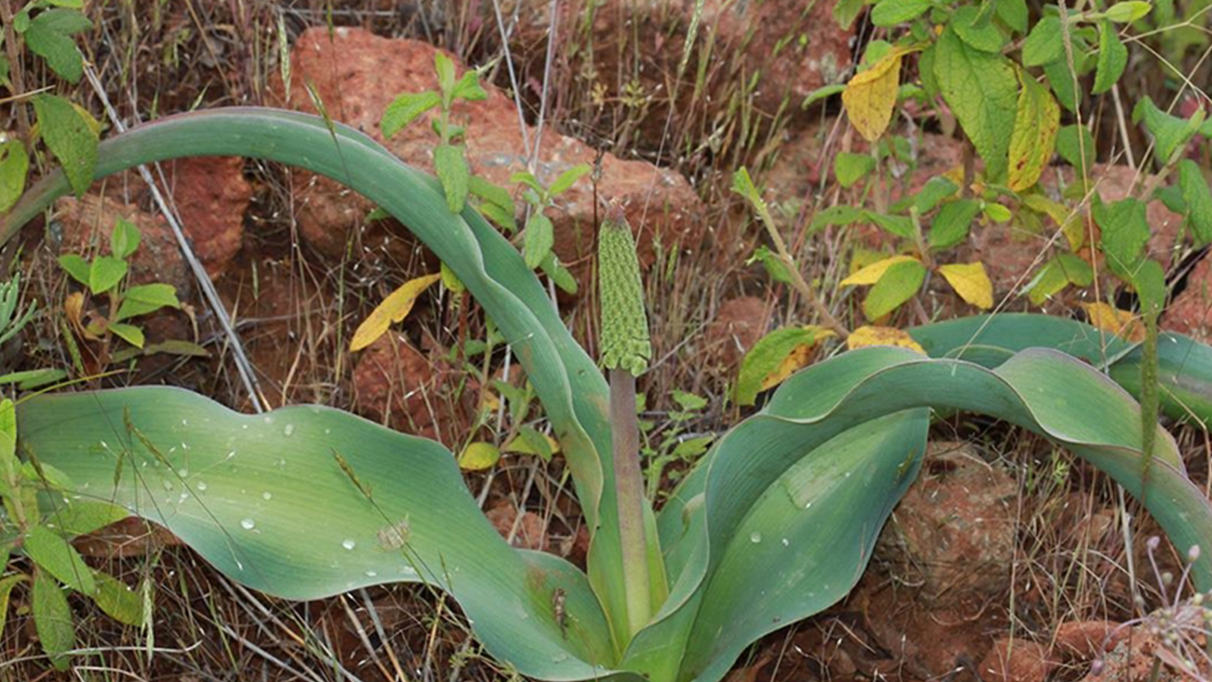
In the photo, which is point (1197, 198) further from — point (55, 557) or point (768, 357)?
point (55, 557)

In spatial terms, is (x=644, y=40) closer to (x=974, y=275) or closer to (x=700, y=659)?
(x=974, y=275)

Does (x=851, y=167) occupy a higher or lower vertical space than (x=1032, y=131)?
lower

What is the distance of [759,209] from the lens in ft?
7.30

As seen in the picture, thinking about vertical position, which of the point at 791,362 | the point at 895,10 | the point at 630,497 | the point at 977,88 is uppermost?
the point at 895,10

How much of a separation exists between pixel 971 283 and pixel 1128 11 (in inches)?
19.9

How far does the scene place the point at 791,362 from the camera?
2418mm

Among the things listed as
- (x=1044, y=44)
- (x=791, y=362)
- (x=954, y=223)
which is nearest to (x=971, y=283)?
(x=954, y=223)

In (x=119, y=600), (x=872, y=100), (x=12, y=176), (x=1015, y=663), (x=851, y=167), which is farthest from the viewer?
(x=851, y=167)

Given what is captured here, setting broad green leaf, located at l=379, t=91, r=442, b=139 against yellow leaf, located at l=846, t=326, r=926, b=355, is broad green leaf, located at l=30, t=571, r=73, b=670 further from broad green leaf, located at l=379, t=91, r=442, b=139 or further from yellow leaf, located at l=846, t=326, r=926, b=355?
yellow leaf, located at l=846, t=326, r=926, b=355

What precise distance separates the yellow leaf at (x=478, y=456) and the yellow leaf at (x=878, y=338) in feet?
1.96

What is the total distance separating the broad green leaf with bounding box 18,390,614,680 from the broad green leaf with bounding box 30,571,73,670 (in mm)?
143

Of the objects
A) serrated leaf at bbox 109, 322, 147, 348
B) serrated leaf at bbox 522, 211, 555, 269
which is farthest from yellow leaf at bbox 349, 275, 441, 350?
serrated leaf at bbox 109, 322, 147, 348

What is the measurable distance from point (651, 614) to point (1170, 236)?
1389mm

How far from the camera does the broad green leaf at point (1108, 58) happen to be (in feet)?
7.09
